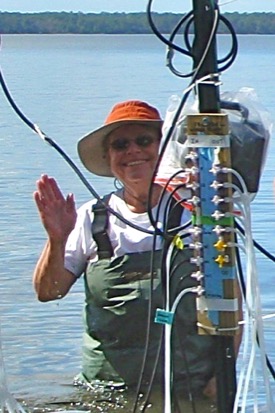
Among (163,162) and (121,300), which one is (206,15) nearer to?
(163,162)

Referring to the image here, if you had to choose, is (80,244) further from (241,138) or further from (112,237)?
(241,138)

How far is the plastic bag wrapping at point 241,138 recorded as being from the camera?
10.6 ft

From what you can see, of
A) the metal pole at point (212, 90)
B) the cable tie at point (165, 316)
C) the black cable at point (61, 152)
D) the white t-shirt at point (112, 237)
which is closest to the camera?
the metal pole at point (212, 90)

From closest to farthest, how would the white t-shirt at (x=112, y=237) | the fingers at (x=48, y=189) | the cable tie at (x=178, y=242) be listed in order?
the cable tie at (x=178, y=242) < the fingers at (x=48, y=189) < the white t-shirt at (x=112, y=237)

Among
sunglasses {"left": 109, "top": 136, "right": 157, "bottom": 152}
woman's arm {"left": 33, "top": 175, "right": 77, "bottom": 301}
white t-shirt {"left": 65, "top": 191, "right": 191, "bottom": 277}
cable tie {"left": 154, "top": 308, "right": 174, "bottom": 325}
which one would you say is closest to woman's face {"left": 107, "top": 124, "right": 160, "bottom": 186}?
sunglasses {"left": 109, "top": 136, "right": 157, "bottom": 152}

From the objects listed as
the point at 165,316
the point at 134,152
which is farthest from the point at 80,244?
the point at 165,316

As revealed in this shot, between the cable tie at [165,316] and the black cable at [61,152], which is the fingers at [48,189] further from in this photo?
the cable tie at [165,316]

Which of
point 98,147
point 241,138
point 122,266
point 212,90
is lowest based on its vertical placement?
point 122,266

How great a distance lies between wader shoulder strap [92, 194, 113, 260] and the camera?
4.37m

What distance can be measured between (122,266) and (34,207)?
6.51 metres

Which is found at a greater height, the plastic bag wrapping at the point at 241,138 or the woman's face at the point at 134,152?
the plastic bag wrapping at the point at 241,138

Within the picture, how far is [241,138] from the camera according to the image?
3.24 m

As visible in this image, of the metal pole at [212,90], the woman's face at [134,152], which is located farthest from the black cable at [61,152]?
the metal pole at [212,90]

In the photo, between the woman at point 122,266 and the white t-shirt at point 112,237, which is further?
the white t-shirt at point 112,237
